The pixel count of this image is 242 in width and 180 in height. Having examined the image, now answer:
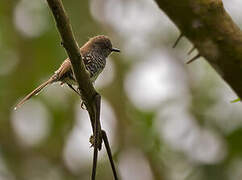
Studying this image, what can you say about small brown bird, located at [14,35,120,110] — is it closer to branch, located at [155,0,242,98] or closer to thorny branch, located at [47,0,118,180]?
thorny branch, located at [47,0,118,180]

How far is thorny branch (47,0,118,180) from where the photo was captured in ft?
6.25

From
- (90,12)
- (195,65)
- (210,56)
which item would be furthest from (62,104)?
(210,56)

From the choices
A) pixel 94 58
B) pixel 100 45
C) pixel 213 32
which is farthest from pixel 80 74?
pixel 100 45

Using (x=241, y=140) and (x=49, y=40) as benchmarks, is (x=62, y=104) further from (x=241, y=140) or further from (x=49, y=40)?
(x=241, y=140)

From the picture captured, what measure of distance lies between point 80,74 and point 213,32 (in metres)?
0.53

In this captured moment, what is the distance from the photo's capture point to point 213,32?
1899 mm

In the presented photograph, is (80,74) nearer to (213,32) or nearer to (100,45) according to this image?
(213,32)

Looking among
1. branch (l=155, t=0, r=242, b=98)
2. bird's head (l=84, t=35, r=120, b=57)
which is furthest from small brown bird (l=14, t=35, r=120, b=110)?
branch (l=155, t=0, r=242, b=98)

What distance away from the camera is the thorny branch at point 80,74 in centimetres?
191

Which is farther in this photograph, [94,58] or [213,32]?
[94,58]

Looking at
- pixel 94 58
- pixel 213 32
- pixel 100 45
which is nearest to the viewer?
pixel 213 32

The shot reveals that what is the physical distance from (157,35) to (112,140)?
192 cm

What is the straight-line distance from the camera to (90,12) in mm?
8297

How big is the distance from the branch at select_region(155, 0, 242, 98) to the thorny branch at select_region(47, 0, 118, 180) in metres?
0.33
